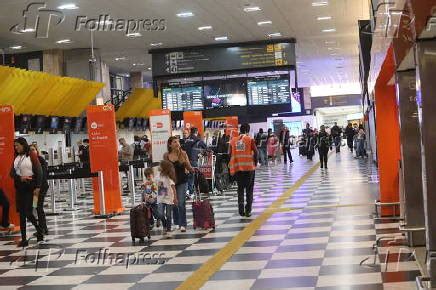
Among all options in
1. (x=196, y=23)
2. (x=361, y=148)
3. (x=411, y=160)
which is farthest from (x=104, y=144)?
(x=361, y=148)

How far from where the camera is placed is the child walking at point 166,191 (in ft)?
36.6

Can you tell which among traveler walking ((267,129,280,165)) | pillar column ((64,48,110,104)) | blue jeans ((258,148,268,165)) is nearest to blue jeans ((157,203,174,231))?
pillar column ((64,48,110,104))

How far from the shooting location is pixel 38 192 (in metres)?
11.8

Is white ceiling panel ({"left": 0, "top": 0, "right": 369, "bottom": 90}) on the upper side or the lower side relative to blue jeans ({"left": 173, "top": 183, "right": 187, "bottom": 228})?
upper

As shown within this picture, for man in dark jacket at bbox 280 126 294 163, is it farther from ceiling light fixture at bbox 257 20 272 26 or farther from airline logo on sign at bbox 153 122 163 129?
airline logo on sign at bbox 153 122 163 129

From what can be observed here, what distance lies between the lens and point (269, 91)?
975 inches

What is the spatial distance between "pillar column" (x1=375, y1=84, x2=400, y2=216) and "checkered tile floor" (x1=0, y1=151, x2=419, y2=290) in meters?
0.54

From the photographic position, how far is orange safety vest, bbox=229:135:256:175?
1312 centimetres

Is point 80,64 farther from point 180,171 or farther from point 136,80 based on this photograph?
point 180,171

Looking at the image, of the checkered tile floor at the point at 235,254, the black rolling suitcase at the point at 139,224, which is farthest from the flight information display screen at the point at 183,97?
the black rolling suitcase at the point at 139,224

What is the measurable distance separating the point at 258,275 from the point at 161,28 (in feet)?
47.8

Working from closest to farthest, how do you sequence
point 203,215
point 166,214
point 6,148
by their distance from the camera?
point 166,214
point 203,215
point 6,148

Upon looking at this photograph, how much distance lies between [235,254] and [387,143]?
398 cm

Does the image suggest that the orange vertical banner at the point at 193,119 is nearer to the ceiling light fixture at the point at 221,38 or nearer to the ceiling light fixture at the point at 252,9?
the ceiling light fixture at the point at 221,38
